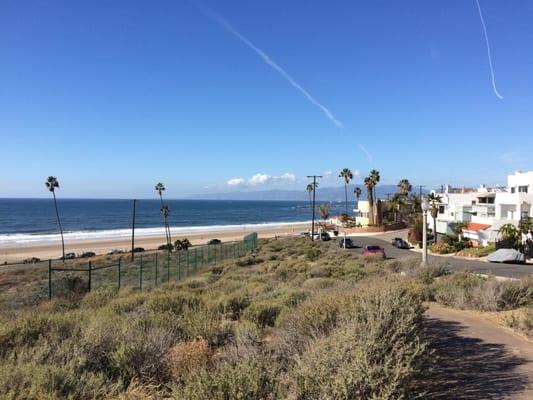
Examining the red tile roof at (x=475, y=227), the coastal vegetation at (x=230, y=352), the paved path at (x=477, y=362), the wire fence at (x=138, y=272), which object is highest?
the coastal vegetation at (x=230, y=352)

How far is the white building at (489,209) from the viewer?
172 feet

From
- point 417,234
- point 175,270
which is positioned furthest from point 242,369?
point 417,234

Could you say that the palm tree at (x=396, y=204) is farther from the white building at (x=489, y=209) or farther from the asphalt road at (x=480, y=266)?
the asphalt road at (x=480, y=266)

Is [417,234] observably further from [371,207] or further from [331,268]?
[331,268]

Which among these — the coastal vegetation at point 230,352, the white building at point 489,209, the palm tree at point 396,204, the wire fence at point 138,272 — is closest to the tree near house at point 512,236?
the white building at point 489,209

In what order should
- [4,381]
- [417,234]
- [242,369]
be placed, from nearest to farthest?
[242,369] < [4,381] < [417,234]

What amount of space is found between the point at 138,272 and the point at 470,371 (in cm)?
2554

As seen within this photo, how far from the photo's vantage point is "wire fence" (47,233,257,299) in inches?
787

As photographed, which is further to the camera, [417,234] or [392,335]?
[417,234]

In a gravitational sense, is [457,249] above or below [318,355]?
below

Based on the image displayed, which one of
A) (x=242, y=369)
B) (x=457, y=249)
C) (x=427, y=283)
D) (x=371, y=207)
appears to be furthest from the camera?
(x=371, y=207)

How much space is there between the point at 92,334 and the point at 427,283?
12.2m

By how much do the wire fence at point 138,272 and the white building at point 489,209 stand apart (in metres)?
28.8

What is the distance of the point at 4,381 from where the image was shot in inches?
203
